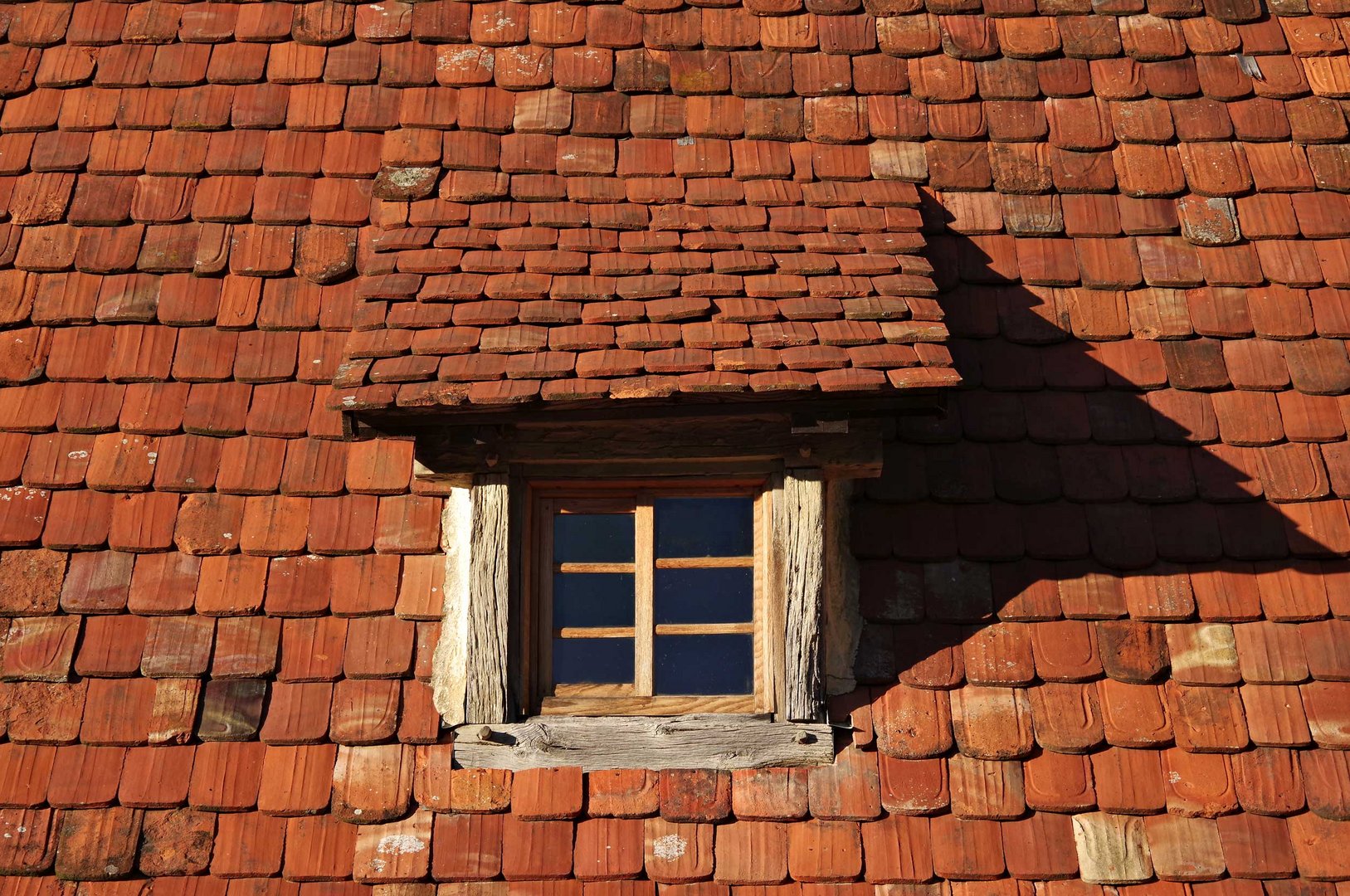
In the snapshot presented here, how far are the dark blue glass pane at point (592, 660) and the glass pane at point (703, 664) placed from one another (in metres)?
0.09

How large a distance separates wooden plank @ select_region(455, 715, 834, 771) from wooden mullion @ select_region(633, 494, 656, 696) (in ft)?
0.51

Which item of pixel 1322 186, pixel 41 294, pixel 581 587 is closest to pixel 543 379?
pixel 581 587

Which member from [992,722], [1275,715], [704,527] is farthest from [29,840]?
[1275,715]

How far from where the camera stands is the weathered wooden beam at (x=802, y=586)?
11.2 feet

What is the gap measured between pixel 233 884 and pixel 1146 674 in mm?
2549

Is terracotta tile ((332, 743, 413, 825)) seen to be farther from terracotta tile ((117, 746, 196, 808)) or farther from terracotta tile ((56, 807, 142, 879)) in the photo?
terracotta tile ((56, 807, 142, 879))

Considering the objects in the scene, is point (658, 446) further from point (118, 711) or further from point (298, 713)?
point (118, 711)

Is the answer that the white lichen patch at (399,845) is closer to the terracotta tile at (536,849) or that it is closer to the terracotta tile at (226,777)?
the terracotta tile at (536,849)

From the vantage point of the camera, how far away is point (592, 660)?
141 inches

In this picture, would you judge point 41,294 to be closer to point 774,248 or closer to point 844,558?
point 774,248

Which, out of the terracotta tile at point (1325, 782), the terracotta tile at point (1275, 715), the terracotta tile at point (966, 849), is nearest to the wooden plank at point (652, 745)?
the terracotta tile at point (966, 849)

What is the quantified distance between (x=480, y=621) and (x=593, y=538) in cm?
42

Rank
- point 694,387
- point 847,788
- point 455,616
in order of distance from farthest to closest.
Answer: point 455,616, point 847,788, point 694,387

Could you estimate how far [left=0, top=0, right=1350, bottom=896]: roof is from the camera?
3332 millimetres
